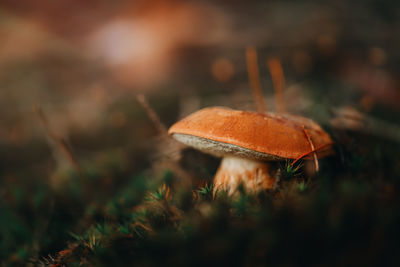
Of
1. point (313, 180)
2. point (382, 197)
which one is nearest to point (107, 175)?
point (313, 180)

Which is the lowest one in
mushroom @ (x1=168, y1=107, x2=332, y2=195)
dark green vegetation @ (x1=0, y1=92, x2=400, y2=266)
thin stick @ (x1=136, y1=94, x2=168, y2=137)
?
dark green vegetation @ (x1=0, y1=92, x2=400, y2=266)

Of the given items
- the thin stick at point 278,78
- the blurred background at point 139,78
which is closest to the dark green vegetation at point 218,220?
the blurred background at point 139,78

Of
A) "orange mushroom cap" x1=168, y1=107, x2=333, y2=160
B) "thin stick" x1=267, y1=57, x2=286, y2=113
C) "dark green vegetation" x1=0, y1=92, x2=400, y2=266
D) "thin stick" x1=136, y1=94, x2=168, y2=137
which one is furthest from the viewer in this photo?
"thin stick" x1=267, y1=57, x2=286, y2=113

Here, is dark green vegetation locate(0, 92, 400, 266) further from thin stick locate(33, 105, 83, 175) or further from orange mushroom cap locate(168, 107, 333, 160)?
thin stick locate(33, 105, 83, 175)

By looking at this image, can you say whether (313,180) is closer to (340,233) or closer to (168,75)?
(340,233)

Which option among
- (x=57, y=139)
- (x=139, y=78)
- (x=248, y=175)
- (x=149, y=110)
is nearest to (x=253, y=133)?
(x=248, y=175)

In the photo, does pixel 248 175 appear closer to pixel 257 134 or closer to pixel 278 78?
pixel 257 134

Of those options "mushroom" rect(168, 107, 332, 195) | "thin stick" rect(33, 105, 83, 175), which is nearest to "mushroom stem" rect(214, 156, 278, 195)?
"mushroom" rect(168, 107, 332, 195)
